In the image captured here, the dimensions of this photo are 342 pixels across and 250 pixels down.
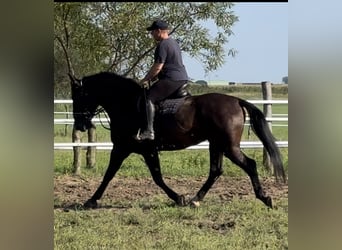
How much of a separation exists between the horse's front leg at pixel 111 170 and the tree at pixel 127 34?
1.76 feet

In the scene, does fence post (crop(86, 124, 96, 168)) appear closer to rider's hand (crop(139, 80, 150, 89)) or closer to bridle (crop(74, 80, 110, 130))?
bridle (crop(74, 80, 110, 130))

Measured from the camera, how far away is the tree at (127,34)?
13.0ft

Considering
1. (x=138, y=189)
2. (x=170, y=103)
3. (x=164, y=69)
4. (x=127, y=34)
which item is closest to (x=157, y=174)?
(x=138, y=189)

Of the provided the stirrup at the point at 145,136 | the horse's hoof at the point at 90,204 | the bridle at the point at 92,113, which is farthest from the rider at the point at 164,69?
the horse's hoof at the point at 90,204

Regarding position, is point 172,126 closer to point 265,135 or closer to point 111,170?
point 111,170

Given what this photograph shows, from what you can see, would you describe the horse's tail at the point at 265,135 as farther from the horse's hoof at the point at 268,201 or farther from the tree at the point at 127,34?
the tree at the point at 127,34

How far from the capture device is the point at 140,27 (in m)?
4.05

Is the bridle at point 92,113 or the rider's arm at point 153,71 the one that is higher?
the rider's arm at point 153,71

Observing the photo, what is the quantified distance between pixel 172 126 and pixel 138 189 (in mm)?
493

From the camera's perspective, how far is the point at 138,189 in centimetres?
414

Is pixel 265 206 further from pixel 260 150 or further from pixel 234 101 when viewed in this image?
pixel 234 101

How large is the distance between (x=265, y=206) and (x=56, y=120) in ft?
5.00
